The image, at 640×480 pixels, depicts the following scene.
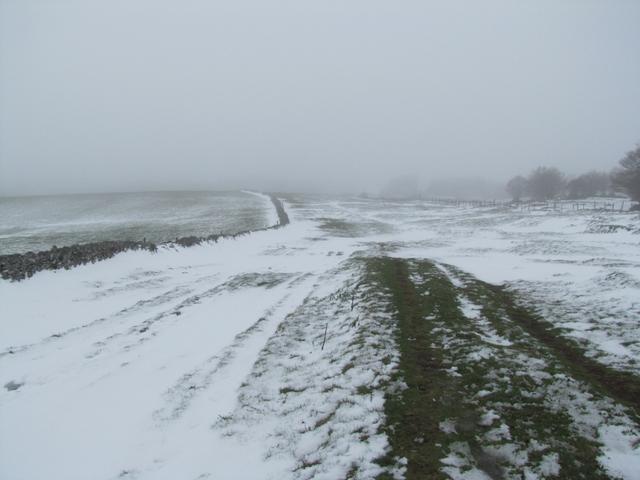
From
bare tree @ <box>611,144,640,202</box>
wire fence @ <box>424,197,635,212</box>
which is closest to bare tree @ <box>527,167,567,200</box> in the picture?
wire fence @ <box>424,197,635,212</box>

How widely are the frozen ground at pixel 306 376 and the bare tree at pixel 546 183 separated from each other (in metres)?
118

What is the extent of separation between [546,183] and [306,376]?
133632 millimetres

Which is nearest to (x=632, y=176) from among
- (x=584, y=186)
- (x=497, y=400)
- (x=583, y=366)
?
(x=584, y=186)

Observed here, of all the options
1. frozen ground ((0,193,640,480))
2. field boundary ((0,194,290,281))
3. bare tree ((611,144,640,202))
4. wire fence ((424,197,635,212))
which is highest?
bare tree ((611,144,640,202))

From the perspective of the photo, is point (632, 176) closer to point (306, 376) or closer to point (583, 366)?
point (583, 366)

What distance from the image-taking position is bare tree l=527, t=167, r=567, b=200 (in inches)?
4621

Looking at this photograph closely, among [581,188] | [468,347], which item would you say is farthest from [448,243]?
[581,188]

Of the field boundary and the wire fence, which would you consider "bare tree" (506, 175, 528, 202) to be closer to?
the wire fence

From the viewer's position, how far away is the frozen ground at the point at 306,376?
6598 mm

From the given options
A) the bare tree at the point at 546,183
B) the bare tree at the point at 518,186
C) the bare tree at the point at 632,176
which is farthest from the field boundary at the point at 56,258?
the bare tree at the point at 518,186

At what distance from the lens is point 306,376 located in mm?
9461

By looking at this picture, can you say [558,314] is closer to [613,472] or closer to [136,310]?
[613,472]

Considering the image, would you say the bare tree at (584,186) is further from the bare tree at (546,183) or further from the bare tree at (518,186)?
the bare tree at (518,186)

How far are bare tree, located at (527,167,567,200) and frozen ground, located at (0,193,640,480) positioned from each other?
118m
